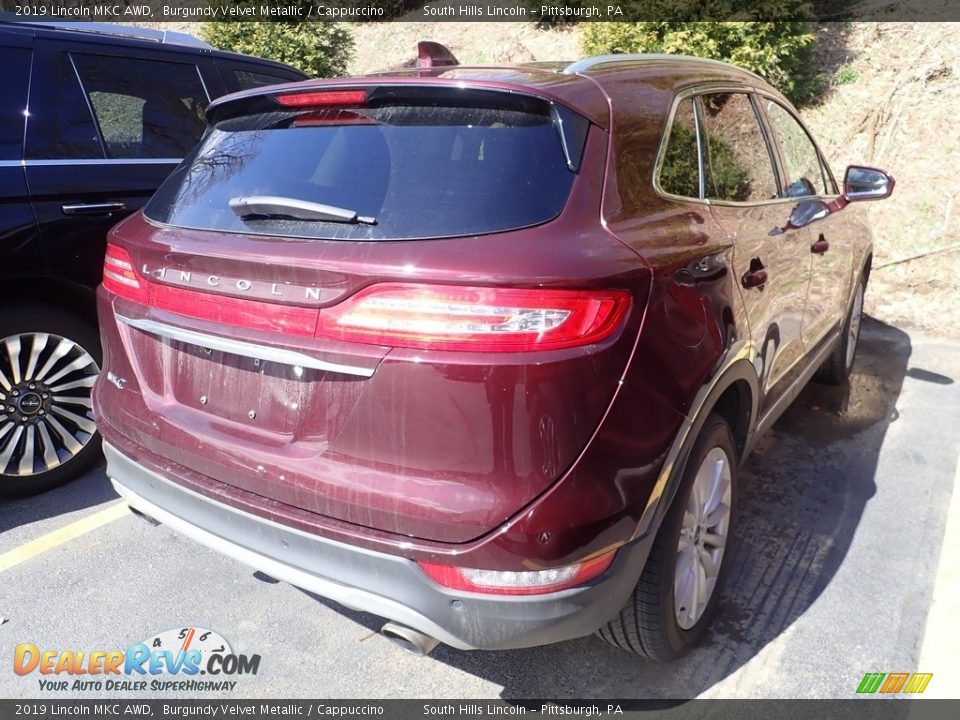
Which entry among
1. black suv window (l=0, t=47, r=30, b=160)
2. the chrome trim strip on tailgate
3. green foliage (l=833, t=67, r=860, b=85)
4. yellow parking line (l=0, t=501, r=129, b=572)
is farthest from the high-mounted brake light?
green foliage (l=833, t=67, r=860, b=85)

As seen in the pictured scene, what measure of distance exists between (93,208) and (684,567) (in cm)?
295

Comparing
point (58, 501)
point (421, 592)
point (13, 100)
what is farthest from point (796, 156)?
point (58, 501)

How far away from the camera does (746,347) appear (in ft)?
8.18

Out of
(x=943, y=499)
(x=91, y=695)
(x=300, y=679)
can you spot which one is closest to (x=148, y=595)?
(x=91, y=695)

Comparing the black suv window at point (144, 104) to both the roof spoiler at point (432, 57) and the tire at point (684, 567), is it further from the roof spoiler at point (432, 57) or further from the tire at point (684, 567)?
the tire at point (684, 567)

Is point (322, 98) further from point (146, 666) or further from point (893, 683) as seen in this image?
point (893, 683)

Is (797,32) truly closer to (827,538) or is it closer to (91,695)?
(827,538)

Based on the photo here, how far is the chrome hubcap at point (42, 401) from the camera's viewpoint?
3327 millimetres

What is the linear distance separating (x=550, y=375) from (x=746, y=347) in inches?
41.8

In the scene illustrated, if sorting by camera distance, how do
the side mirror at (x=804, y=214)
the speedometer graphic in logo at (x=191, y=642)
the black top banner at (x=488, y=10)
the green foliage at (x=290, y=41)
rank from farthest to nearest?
the green foliage at (x=290, y=41) → the black top banner at (x=488, y=10) → the side mirror at (x=804, y=214) → the speedometer graphic in logo at (x=191, y=642)

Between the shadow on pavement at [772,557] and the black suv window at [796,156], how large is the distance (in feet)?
4.36

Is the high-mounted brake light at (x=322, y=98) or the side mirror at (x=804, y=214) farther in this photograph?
the side mirror at (x=804, y=214)

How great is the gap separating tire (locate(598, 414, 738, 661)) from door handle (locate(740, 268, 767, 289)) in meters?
0.46

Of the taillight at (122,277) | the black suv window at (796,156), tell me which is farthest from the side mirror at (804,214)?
the taillight at (122,277)
